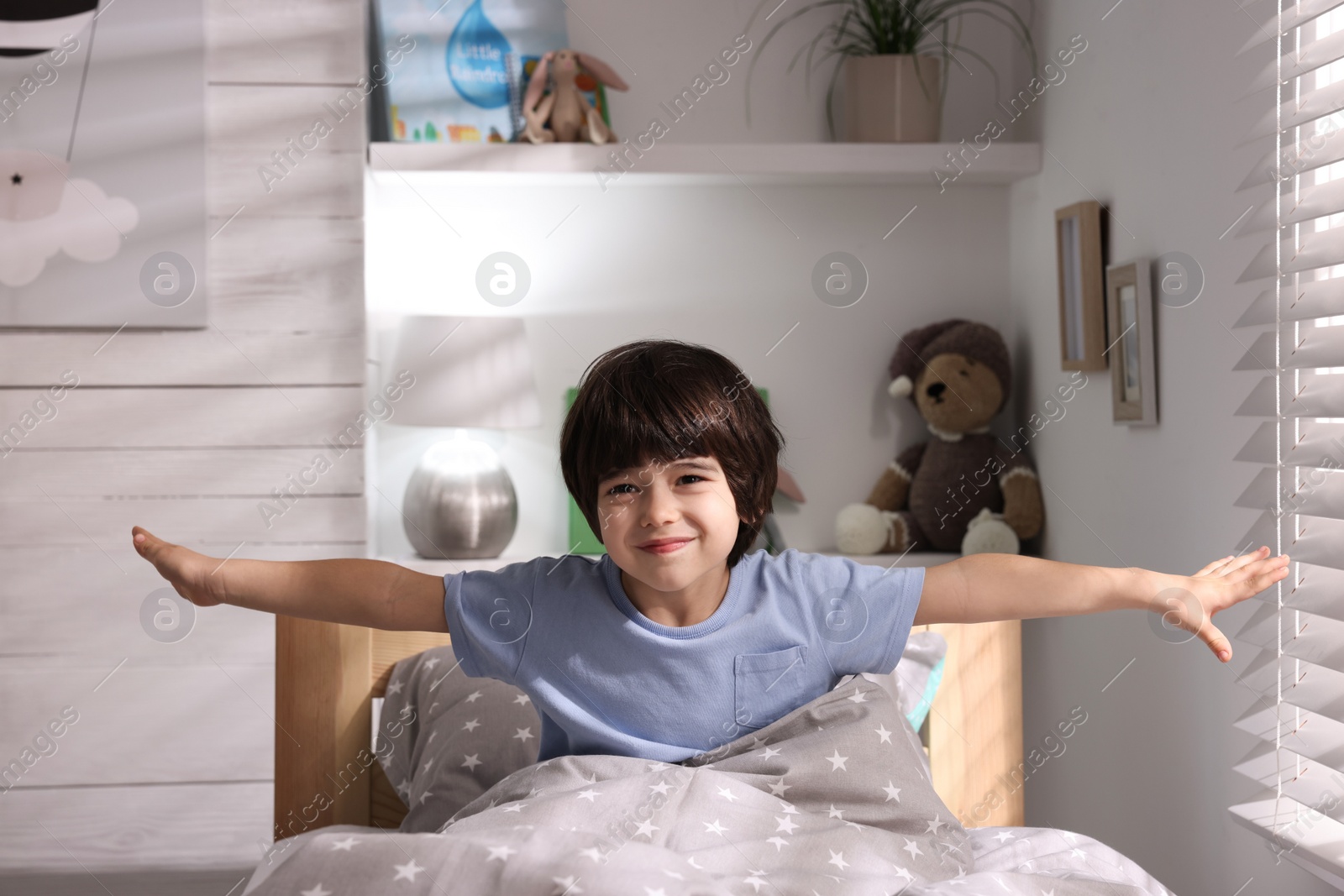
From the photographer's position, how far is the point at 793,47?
6.36ft

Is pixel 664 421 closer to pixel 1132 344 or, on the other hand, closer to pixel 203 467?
pixel 1132 344

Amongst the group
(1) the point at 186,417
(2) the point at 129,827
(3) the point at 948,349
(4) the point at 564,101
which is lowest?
(2) the point at 129,827

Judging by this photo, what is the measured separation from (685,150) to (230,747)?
1238 mm

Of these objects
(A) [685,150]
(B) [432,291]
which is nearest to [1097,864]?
(A) [685,150]

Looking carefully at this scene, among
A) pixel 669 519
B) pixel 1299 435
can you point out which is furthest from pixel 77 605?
pixel 1299 435

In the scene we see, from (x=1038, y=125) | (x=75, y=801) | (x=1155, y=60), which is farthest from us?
(x=1038, y=125)

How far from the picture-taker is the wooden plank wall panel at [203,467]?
5.56 ft

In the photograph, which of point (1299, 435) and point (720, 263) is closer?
point (1299, 435)

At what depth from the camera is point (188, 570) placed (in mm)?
876

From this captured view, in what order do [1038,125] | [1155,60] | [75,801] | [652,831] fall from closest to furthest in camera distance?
[652,831] < [1155,60] < [75,801] < [1038,125]

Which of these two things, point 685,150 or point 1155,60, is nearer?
point 1155,60

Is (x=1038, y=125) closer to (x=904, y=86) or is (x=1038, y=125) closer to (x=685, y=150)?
(x=904, y=86)

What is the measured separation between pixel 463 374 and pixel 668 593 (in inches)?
34.1

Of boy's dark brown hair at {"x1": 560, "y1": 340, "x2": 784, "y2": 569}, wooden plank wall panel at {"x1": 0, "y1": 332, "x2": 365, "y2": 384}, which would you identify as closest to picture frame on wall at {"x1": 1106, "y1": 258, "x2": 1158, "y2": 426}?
boy's dark brown hair at {"x1": 560, "y1": 340, "x2": 784, "y2": 569}
